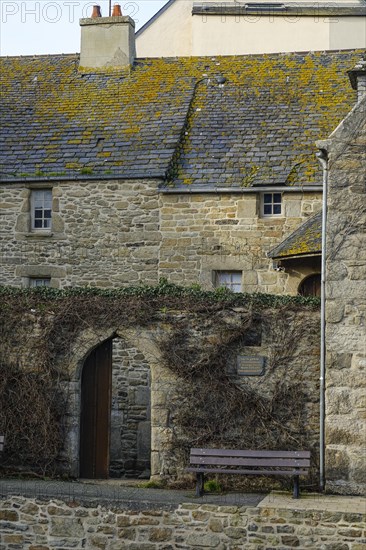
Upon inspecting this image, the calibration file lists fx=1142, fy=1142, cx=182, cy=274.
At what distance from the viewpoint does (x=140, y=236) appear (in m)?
21.9

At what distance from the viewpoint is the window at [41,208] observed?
22.5m

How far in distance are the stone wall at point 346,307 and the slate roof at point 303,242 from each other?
416 cm

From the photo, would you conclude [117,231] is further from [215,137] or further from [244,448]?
[244,448]

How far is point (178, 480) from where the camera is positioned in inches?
608

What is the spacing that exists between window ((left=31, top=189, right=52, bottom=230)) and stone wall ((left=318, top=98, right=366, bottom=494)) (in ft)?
28.0

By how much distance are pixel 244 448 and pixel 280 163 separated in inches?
311

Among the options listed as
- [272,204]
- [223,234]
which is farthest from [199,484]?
[272,204]

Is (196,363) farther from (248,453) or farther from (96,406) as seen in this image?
(96,406)

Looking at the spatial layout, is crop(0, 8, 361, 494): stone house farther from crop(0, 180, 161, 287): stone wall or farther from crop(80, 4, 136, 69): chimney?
crop(80, 4, 136, 69): chimney

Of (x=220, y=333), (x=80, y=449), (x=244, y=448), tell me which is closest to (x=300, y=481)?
(x=244, y=448)

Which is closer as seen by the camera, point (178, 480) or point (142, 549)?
point (142, 549)

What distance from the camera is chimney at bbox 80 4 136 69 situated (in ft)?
84.1

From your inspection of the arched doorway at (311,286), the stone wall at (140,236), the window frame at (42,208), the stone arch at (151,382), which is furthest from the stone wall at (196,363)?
the window frame at (42,208)

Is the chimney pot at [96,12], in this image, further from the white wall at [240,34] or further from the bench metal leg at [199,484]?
the bench metal leg at [199,484]
